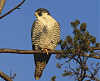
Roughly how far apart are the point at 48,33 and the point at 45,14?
27.5 inches

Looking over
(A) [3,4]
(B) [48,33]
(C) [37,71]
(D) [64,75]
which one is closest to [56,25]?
(B) [48,33]

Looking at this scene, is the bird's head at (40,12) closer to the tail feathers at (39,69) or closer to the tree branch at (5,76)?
the tail feathers at (39,69)

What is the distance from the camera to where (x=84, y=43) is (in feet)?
14.6

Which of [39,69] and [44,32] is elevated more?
[44,32]

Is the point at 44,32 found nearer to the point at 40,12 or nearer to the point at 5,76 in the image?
the point at 40,12

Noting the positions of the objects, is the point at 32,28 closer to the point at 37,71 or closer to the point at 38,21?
the point at 38,21

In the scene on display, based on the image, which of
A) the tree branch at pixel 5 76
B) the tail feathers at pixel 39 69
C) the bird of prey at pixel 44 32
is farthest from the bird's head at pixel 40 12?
the tree branch at pixel 5 76

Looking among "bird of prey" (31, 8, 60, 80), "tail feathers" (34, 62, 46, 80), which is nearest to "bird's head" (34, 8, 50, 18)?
"bird of prey" (31, 8, 60, 80)

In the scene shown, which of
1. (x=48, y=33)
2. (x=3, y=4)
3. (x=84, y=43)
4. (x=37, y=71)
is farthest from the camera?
(x=37, y=71)

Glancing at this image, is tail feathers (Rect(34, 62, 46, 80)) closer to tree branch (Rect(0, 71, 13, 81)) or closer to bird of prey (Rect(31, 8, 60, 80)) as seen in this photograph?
bird of prey (Rect(31, 8, 60, 80))

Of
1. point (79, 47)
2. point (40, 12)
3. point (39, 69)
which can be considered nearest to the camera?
point (79, 47)

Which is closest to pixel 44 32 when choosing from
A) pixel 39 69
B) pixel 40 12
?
pixel 40 12

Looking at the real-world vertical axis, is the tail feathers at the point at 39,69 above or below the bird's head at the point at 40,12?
below

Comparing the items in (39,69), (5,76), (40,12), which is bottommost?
(5,76)
